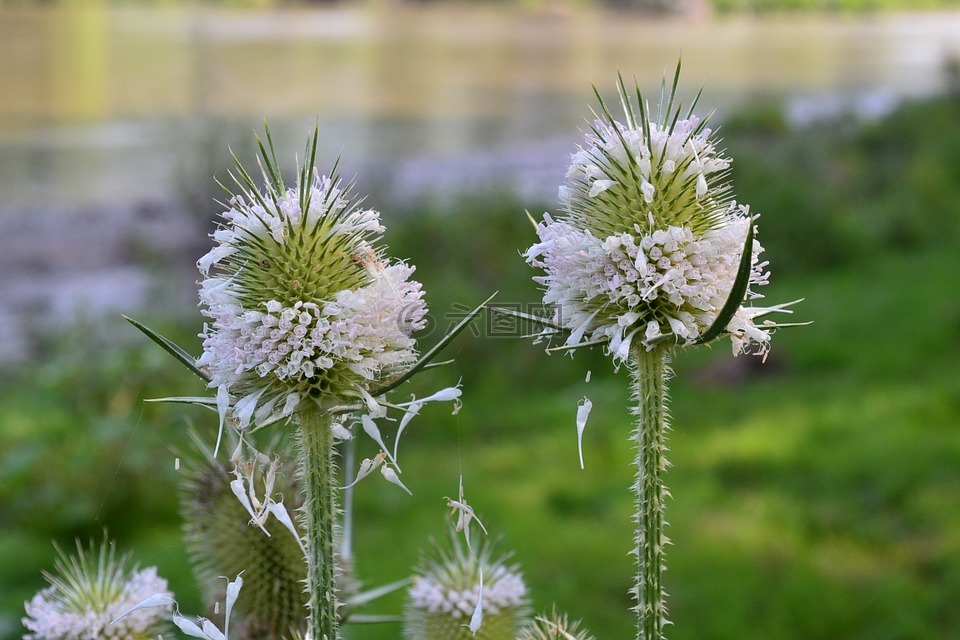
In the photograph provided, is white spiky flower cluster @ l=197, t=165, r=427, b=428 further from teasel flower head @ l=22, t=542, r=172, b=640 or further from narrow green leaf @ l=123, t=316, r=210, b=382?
teasel flower head @ l=22, t=542, r=172, b=640

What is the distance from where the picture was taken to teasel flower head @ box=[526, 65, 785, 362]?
4.26 ft

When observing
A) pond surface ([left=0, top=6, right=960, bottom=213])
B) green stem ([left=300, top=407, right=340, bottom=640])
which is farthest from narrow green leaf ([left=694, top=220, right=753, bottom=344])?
pond surface ([left=0, top=6, right=960, bottom=213])

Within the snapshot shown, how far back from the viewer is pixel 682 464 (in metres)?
5.65

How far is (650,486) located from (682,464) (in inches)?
178

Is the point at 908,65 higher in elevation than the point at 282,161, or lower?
higher

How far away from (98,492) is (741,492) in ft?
10.5

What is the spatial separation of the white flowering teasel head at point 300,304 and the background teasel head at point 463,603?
1.51 feet

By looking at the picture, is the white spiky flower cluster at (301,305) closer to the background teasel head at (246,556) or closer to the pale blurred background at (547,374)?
the pale blurred background at (547,374)

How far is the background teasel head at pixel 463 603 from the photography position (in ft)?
5.25

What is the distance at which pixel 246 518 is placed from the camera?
177 centimetres

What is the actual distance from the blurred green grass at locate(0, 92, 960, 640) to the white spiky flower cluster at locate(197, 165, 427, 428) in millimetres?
1202

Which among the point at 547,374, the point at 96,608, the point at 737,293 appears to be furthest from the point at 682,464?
the point at 737,293

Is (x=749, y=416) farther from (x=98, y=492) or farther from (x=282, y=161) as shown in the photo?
(x=282, y=161)

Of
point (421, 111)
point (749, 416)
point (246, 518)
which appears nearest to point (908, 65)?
point (421, 111)
